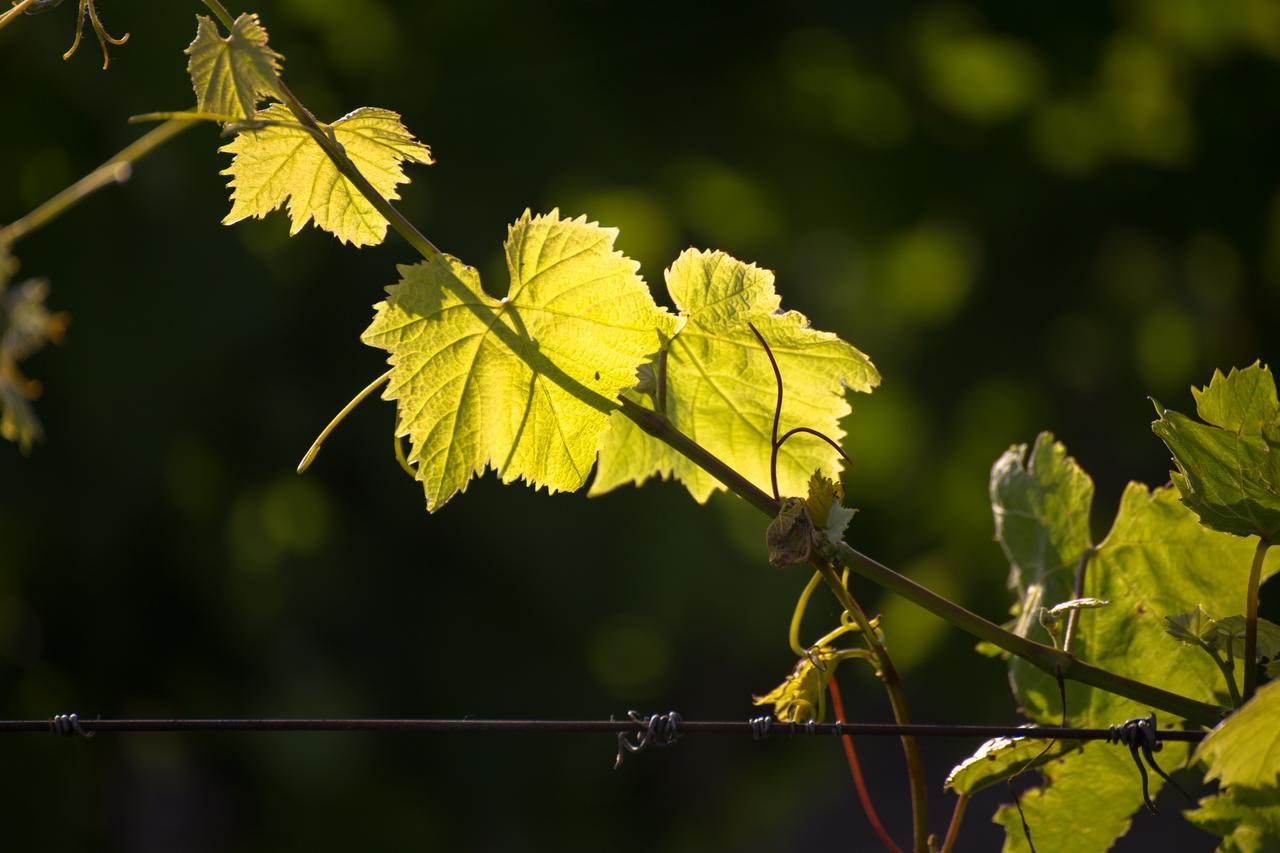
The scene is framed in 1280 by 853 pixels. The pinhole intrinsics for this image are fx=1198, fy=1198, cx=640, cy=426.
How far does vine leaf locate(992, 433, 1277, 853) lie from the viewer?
78cm

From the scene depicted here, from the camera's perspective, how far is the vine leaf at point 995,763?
0.67m

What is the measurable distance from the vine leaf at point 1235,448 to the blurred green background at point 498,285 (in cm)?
276

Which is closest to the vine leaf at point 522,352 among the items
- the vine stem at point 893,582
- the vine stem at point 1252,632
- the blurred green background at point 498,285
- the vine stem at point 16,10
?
the vine stem at point 893,582

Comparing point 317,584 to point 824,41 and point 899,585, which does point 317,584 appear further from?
point 899,585

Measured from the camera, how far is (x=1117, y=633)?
0.80m

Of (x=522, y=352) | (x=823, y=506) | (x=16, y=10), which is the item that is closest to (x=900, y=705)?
(x=823, y=506)

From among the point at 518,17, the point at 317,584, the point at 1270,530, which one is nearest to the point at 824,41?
the point at 518,17

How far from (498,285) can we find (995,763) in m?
2.83

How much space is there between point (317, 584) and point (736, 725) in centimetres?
301

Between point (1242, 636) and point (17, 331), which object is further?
point (1242, 636)

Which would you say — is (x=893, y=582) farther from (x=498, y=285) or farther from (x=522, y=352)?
(x=498, y=285)

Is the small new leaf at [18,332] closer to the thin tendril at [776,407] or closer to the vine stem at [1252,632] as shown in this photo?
the thin tendril at [776,407]

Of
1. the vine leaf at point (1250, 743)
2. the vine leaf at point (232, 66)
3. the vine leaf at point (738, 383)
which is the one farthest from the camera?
the vine leaf at point (738, 383)

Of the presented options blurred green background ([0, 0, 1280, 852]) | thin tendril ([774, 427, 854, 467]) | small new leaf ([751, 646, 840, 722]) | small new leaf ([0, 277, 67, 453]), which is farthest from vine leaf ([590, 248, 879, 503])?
blurred green background ([0, 0, 1280, 852])
